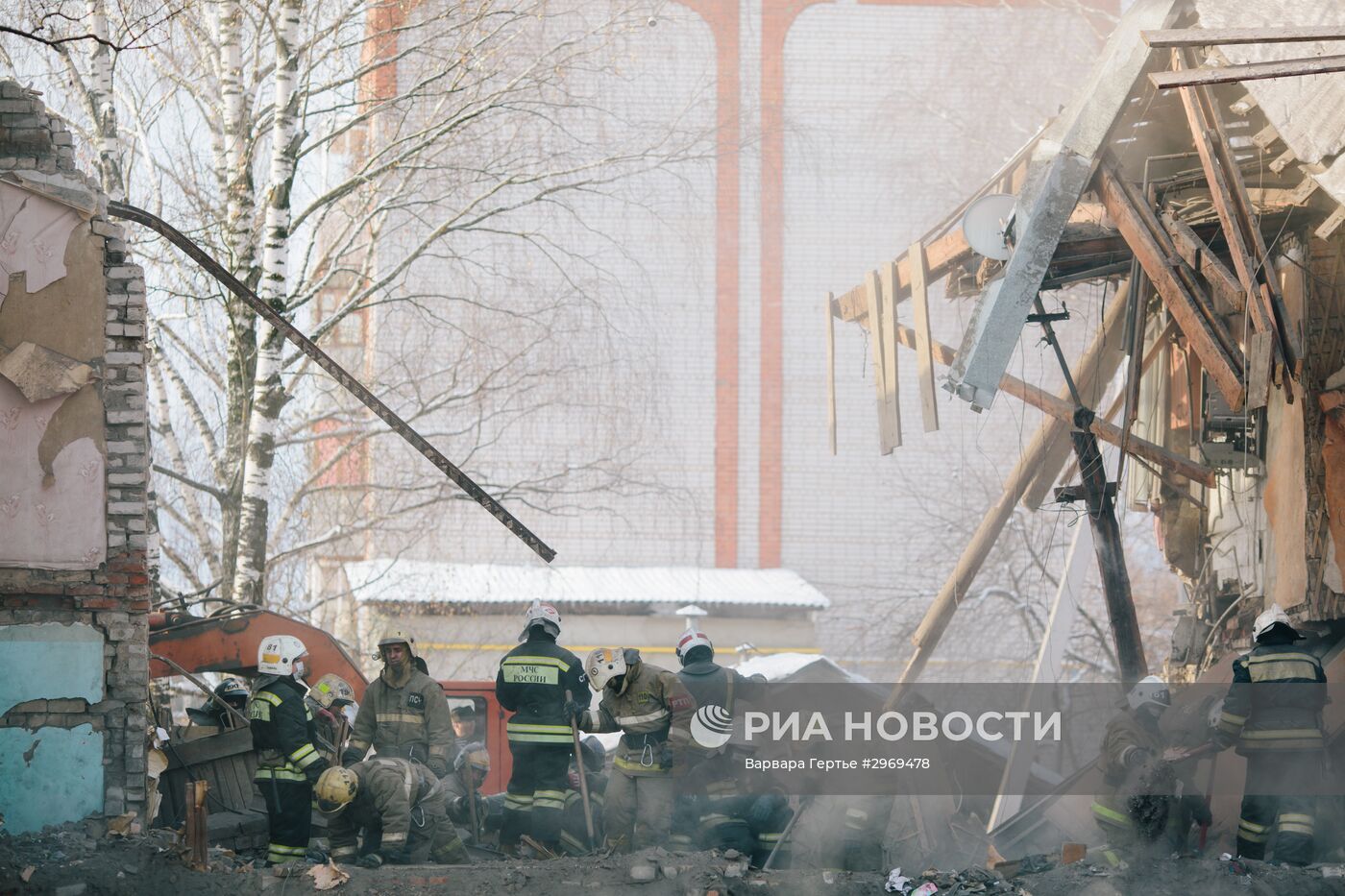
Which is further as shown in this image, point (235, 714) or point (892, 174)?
point (892, 174)

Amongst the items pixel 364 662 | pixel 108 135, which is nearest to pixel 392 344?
pixel 364 662

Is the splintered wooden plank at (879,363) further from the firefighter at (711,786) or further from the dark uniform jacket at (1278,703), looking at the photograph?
the dark uniform jacket at (1278,703)

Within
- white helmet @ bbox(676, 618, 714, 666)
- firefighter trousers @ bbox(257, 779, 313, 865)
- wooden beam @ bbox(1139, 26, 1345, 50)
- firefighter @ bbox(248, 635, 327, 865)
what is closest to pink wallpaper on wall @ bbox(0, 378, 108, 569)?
firefighter @ bbox(248, 635, 327, 865)

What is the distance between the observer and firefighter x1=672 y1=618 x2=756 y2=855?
948 centimetres

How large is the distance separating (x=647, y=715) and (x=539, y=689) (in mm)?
717

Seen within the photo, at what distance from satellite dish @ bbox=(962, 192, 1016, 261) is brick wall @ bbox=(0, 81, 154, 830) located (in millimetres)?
5744

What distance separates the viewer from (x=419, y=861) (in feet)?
30.8

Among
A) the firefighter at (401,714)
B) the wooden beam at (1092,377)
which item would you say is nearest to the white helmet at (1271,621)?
the wooden beam at (1092,377)

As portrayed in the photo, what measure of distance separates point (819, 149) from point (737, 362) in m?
4.01

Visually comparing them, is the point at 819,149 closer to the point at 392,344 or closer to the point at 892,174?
the point at 892,174

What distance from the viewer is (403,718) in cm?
970

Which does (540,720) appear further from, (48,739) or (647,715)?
(48,739)

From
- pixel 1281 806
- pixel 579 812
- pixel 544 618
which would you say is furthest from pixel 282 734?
pixel 1281 806

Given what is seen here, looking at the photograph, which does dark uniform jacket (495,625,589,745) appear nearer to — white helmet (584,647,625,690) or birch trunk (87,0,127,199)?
white helmet (584,647,625,690)
